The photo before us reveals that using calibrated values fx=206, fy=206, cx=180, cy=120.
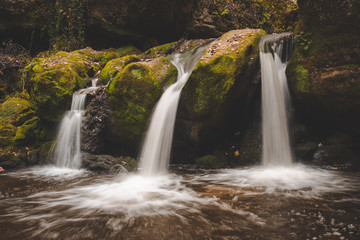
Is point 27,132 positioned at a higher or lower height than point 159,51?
lower

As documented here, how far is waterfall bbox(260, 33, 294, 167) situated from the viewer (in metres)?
5.49

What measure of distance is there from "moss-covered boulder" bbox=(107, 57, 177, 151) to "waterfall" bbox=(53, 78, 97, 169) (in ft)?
3.78

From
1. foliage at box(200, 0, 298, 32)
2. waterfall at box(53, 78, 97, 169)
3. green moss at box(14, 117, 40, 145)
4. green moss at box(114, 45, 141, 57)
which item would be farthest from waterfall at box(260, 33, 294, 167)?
green moss at box(14, 117, 40, 145)

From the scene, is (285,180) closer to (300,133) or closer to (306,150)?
(306,150)

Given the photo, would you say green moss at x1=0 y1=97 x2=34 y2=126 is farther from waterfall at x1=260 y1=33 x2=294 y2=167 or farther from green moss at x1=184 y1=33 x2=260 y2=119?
waterfall at x1=260 y1=33 x2=294 y2=167

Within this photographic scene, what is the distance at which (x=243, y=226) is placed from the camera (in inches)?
89.3

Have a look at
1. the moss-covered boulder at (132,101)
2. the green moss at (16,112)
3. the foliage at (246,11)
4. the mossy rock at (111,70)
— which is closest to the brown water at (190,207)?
the moss-covered boulder at (132,101)

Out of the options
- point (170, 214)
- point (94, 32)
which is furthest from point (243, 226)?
point (94, 32)

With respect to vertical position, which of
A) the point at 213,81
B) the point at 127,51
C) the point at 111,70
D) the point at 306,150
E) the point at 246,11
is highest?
the point at 246,11

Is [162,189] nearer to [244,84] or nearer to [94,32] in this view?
[244,84]

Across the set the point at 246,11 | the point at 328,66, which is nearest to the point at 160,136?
the point at 328,66

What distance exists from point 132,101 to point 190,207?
4156 mm

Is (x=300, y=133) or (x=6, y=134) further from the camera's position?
(x=6, y=134)

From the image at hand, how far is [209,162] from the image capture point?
590 cm
